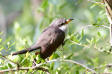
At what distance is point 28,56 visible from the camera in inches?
94.3

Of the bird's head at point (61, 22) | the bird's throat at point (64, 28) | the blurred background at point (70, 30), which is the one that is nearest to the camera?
the blurred background at point (70, 30)

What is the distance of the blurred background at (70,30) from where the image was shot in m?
2.67

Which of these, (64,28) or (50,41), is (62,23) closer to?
(64,28)

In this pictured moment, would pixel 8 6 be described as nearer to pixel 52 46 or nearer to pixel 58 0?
pixel 58 0

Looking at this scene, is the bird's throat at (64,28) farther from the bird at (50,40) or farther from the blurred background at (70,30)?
the blurred background at (70,30)

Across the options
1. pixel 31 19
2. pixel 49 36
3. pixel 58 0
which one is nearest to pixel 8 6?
pixel 31 19

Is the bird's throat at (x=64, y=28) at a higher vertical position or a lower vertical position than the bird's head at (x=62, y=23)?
lower

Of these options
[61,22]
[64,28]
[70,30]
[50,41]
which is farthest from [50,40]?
[70,30]

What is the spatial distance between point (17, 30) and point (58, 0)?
3.21 feet

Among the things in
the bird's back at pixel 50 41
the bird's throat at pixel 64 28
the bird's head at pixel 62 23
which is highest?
the bird's head at pixel 62 23

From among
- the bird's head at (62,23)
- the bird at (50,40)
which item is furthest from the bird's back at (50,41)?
the bird's head at (62,23)

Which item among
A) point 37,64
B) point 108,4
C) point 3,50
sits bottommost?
point 37,64

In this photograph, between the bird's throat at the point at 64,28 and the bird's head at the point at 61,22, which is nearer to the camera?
the bird's throat at the point at 64,28

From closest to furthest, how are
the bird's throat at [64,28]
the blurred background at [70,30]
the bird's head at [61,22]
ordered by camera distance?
the blurred background at [70,30]
the bird's throat at [64,28]
the bird's head at [61,22]
